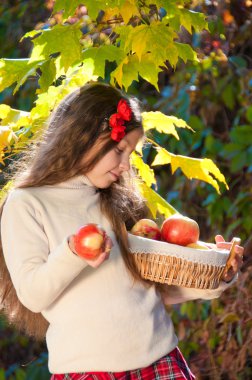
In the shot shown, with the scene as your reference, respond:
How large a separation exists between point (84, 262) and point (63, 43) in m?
0.66

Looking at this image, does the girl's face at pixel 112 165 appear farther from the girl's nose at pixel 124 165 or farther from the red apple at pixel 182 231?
the red apple at pixel 182 231

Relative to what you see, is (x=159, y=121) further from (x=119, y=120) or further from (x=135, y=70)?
(x=119, y=120)

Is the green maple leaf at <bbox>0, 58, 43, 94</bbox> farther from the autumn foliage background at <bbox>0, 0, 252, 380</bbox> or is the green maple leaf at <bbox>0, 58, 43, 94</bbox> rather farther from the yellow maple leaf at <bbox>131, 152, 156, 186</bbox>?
the autumn foliage background at <bbox>0, 0, 252, 380</bbox>

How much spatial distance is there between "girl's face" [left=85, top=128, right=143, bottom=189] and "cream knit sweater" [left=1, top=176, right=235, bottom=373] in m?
0.07

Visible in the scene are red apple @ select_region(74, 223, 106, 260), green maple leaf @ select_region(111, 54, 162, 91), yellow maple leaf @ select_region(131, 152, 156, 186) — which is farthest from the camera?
yellow maple leaf @ select_region(131, 152, 156, 186)

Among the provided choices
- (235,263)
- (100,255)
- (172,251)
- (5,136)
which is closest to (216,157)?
(5,136)

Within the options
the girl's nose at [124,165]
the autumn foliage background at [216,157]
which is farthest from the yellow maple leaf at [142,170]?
the autumn foliage background at [216,157]

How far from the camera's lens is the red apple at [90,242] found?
Result: 2.15m

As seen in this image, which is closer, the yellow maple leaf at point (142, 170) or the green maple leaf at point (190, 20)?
the green maple leaf at point (190, 20)

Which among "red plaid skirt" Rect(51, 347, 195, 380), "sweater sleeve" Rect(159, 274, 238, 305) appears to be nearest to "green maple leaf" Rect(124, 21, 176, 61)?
"sweater sleeve" Rect(159, 274, 238, 305)

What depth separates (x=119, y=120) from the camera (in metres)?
2.46

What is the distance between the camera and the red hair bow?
245cm

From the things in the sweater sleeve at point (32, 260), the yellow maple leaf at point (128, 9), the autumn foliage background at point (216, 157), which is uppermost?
the yellow maple leaf at point (128, 9)

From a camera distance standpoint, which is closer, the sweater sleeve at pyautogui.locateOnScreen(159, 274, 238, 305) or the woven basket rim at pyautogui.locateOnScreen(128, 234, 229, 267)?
the woven basket rim at pyautogui.locateOnScreen(128, 234, 229, 267)
